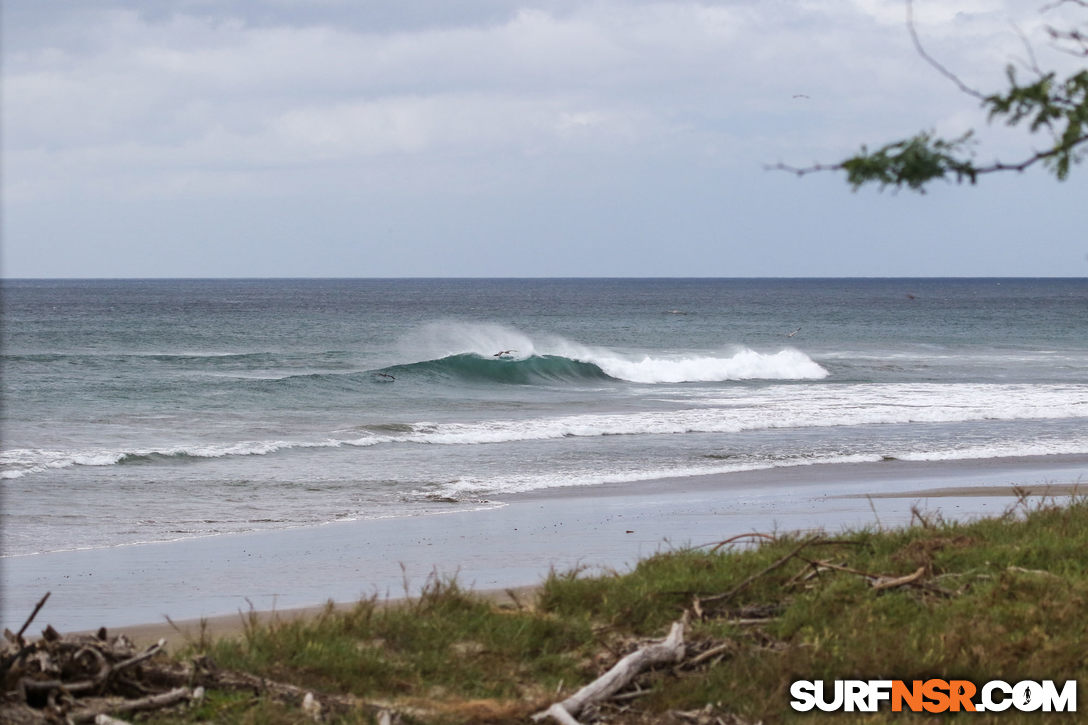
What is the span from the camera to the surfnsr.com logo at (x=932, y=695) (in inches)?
196

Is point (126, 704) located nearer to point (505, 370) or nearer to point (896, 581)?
point (896, 581)

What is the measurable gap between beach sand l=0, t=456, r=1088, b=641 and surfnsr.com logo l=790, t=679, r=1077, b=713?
218 centimetres

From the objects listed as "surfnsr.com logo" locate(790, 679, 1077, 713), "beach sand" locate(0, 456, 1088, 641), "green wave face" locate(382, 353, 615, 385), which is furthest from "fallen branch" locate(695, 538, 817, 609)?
"green wave face" locate(382, 353, 615, 385)

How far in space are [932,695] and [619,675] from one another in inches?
56.0

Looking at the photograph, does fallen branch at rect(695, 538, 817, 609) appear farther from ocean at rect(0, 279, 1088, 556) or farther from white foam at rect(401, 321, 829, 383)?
white foam at rect(401, 321, 829, 383)

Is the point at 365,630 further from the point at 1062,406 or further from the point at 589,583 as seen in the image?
the point at 1062,406

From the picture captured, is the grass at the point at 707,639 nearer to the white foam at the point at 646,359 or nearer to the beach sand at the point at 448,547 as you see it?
the beach sand at the point at 448,547

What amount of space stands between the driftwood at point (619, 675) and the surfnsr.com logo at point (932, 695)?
24.0 inches

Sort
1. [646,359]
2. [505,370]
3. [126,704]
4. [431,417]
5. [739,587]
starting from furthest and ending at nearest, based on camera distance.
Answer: [646,359] → [505,370] → [431,417] → [739,587] → [126,704]

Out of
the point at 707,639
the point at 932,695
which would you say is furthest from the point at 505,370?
the point at 932,695

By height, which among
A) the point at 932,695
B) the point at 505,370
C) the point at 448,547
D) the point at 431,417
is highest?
the point at 932,695

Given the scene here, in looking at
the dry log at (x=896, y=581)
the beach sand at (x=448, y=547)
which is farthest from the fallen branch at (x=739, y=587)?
the beach sand at (x=448, y=547)

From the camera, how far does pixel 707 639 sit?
18.4 ft

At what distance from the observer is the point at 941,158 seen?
420 cm
